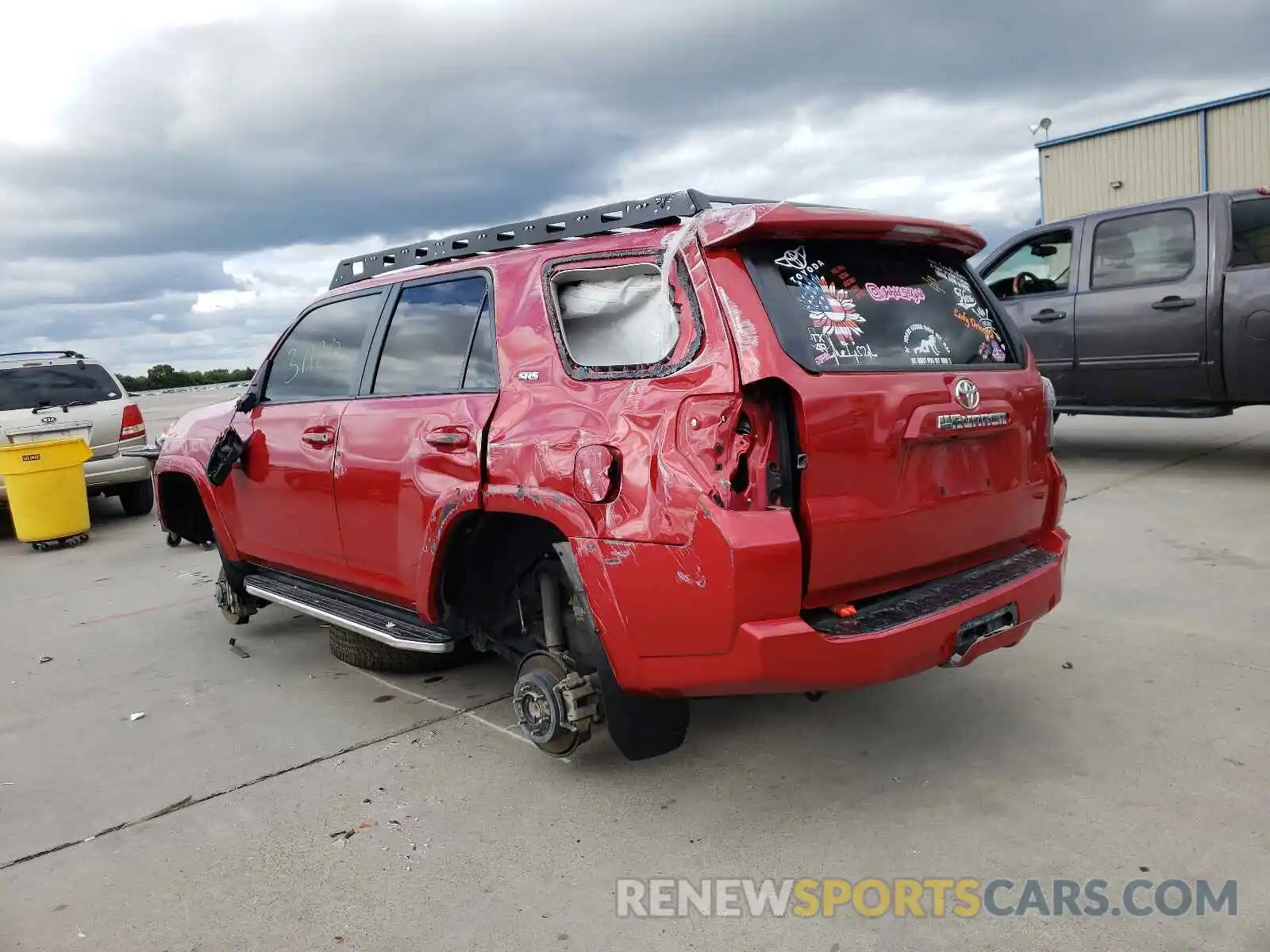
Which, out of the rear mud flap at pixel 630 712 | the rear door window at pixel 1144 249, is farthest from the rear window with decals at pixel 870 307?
the rear door window at pixel 1144 249

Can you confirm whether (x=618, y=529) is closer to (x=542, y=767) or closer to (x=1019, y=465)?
(x=542, y=767)

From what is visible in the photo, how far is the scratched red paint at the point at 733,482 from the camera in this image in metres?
2.69

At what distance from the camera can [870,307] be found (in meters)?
3.08

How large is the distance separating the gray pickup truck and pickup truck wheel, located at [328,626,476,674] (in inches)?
236

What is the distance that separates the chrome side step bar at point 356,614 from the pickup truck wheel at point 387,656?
269 millimetres

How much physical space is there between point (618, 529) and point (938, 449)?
1042mm

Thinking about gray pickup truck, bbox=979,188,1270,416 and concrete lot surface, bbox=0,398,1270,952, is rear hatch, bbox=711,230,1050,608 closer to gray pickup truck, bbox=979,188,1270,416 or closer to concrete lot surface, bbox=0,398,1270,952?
concrete lot surface, bbox=0,398,1270,952

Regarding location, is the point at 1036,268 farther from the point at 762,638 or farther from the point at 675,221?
the point at 762,638

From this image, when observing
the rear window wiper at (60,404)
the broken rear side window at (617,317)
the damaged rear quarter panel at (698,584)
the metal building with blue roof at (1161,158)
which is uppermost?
the metal building with blue roof at (1161,158)

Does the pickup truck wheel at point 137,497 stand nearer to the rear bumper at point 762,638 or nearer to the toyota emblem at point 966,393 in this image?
the rear bumper at point 762,638

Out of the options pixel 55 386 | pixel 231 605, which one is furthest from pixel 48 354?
pixel 231 605

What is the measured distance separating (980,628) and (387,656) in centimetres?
270

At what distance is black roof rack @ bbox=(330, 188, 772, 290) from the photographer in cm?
309

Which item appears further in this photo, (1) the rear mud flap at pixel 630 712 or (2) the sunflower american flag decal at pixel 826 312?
(1) the rear mud flap at pixel 630 712
